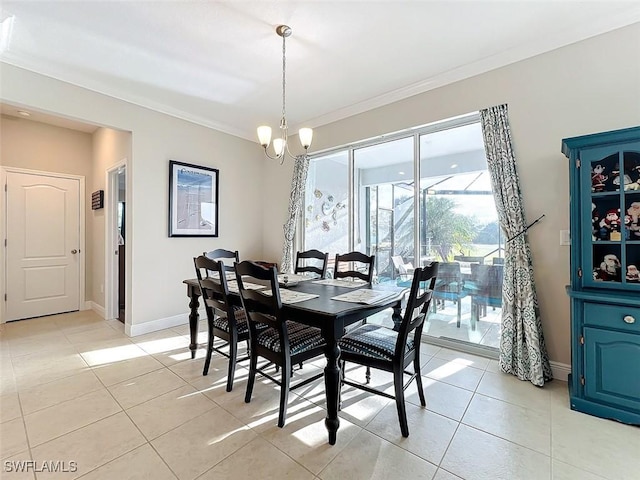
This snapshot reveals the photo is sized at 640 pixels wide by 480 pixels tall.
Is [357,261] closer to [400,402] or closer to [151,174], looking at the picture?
[400,402]

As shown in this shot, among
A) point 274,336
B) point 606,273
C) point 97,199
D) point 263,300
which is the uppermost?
point 97,199

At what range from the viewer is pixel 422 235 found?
11.0 ft

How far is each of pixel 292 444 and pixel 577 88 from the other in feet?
11.2

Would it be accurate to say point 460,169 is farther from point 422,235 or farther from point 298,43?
point 298,43

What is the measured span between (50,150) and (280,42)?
4.25 metres

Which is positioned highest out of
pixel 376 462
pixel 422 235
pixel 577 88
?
pixel 577 88

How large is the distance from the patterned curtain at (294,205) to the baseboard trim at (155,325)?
1.55m

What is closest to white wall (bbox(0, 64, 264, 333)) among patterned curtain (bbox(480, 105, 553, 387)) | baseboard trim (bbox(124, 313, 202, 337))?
baseboard trim (bbox(124, 313, 202, 337))

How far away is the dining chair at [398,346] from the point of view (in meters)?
1.74

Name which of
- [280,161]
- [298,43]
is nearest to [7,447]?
[298,43]

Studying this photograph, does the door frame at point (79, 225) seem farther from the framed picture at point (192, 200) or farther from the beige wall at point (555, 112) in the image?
the beige wall at point (555, 112)

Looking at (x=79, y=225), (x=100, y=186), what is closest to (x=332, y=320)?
(x=100, y=186)

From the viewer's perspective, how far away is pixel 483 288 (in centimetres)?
298

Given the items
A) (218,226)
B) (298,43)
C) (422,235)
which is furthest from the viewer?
(218,226)
